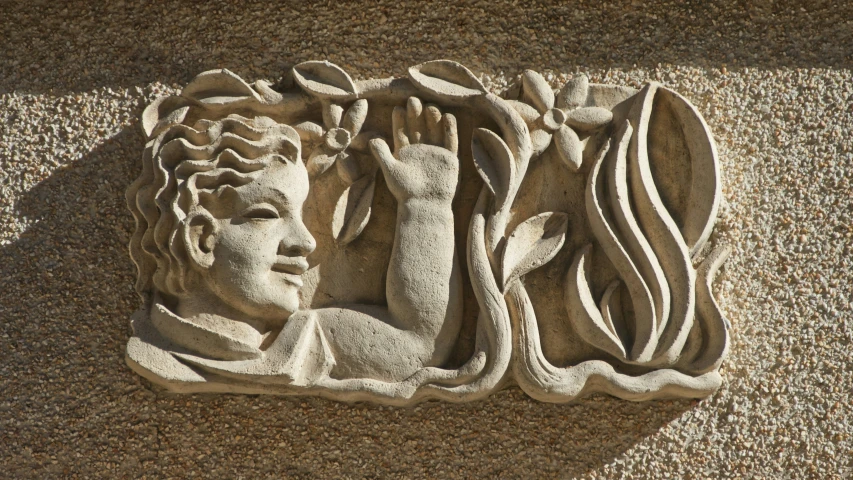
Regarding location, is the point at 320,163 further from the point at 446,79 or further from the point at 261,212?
the point at 446,79

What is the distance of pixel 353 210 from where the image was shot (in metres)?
2.45

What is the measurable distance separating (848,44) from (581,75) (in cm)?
75

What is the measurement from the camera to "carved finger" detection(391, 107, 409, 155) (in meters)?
2.46

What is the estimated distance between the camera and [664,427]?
7.78 ft

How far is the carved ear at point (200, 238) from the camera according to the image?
7.63 ft

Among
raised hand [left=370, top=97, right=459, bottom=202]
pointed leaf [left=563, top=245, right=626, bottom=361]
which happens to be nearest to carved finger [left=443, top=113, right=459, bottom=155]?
raised hand [left=370, top=97, right=459, bottom=202]

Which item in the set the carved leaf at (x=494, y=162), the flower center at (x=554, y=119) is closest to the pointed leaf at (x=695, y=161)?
the flower center at (x=554, y=119)

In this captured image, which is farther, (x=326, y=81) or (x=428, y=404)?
(x=326, y=81)

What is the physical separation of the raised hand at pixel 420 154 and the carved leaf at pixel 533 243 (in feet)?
0.67

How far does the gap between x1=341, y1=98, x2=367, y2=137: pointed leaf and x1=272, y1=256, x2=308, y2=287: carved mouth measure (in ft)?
1.19

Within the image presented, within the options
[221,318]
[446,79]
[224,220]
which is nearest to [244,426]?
[221,318]

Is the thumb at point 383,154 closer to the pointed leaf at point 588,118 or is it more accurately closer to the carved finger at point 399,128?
the carved finger at point 399,128

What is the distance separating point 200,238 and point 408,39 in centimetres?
78

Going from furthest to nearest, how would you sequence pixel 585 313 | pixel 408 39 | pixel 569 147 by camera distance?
pixel 408 39
pixel 569 147
pixel 585 313
